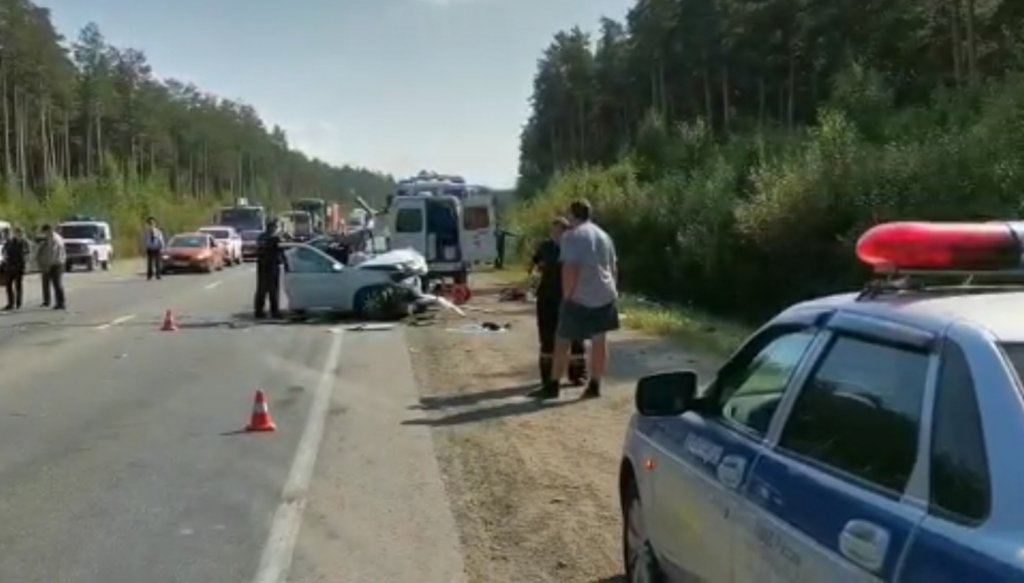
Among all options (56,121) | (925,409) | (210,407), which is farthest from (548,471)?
(56,121)

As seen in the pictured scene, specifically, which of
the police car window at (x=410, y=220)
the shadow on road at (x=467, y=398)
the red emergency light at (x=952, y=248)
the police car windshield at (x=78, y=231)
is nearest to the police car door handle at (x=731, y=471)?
the red emergency light at (x=952, y=248)

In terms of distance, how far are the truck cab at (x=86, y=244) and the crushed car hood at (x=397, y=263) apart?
32030mm

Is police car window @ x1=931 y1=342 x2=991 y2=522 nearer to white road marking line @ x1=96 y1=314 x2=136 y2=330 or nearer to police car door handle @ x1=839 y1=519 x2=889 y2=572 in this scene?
police car door handle @ x1=839 y1=519 x2=889 y2=572

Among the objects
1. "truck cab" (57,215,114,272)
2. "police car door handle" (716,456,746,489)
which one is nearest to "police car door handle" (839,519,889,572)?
"police car door handle" (716,456,746,489)

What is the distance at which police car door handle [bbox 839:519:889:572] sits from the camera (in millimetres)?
3301

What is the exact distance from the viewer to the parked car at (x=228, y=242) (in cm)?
5856

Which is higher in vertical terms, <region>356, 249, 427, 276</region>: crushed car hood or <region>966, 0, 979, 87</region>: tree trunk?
<region>966, 0, 979, 87</region>: tree trunk

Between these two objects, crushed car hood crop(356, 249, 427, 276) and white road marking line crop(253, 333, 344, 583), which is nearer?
white road marking line crop(253, 333, 344, 583)

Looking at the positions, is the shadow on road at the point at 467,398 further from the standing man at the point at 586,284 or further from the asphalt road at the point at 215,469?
the standing man at the point at 586,284

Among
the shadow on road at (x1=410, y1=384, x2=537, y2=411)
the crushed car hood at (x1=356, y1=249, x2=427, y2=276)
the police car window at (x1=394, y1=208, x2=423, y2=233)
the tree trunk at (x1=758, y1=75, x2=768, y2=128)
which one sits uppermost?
the tree trunk at (x1=758, y1=75, x2=768, y2=128)

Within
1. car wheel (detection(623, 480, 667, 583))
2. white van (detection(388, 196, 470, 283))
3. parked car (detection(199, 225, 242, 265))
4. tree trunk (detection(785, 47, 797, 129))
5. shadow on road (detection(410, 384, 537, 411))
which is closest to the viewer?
car wheel (detection(623, 480, 667, 583))

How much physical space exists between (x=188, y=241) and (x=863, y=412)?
49307mm

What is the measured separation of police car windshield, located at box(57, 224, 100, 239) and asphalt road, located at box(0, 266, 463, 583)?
3803 cm

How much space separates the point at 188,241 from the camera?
51594 mm
